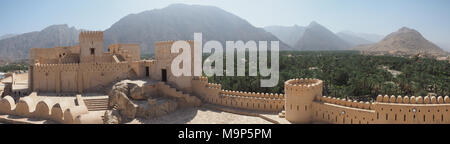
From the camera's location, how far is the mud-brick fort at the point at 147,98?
41.1ft

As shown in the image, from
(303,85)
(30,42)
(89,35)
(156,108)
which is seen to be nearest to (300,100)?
(303,85)

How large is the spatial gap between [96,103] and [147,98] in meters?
3.22

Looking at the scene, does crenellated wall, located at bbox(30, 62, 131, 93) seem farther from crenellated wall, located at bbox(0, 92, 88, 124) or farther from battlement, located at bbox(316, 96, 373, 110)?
battlement, located at bbox(316, 96, 373, 110)

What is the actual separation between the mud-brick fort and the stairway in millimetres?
57

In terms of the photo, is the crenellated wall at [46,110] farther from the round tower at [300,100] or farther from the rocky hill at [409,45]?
the rocky hill at [409,45]

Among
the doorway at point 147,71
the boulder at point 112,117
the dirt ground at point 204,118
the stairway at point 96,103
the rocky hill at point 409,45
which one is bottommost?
the dirt ground at point 204,118

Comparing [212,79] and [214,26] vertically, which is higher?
[214,26]

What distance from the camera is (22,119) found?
16.1 meters

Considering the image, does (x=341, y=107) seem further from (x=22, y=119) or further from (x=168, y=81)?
(x=22, y=119)

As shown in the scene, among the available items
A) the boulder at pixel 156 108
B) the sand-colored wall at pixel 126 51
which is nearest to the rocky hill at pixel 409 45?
the sand-colored wall at pixel 126 51

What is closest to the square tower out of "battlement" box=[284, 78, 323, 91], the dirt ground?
the dirt ground

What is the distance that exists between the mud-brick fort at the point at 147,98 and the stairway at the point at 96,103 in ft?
0.19
